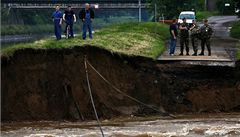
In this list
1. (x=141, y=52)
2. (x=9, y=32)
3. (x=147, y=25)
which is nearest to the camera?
(x=141, y=52)

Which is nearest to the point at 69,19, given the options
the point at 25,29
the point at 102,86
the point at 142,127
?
the point at 102,86

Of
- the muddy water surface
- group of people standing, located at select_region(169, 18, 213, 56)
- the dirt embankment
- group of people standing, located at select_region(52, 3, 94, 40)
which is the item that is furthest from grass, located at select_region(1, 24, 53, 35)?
the muddy water surface

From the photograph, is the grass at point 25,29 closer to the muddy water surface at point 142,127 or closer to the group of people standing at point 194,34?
the group of people standing at point 194,34

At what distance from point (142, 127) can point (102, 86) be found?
3348 millimetres

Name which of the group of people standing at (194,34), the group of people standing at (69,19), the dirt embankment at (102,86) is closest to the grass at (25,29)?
the group of people standing at (69,19)

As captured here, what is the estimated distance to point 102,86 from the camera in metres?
20.6

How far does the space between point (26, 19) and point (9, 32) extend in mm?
20791

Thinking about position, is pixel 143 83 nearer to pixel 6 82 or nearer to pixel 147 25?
pixel 6 82

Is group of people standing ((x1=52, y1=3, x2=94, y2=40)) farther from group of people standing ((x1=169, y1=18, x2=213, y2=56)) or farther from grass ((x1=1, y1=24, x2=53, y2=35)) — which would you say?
grass ((x1=1, y1=24, x2=53, y2=35))

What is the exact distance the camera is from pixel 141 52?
912 inches

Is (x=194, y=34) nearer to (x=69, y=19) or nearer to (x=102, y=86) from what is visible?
(x=69, y=19)

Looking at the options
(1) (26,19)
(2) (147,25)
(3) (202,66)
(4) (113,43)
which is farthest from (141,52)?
(1) (26,19)

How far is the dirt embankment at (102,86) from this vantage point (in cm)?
1995

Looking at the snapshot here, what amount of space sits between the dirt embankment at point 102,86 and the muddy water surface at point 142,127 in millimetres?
728
